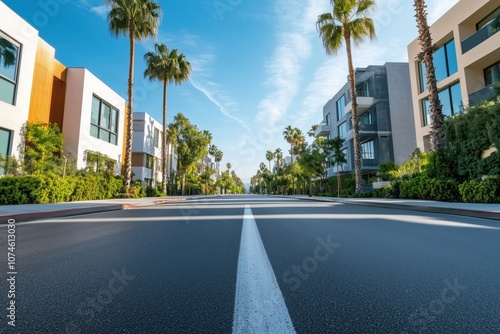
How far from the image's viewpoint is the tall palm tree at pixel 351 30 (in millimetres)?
22188

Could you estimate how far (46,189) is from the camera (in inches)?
497

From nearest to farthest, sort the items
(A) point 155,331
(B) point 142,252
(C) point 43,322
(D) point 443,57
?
(A) point 155,331 → (C) point 43,322 → (B) point 142,252 → (D) point 443,57

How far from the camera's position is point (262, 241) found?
4.43 meters

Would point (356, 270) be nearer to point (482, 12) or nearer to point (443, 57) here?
point (482, 12)

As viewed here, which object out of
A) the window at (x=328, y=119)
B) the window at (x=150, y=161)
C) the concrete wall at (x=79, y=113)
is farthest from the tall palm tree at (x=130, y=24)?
the window at (x=328, y=119)

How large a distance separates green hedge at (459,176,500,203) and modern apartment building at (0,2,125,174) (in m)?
21.8

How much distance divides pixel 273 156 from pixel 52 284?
98.4 meters

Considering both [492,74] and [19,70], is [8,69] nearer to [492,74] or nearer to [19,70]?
[19,70]

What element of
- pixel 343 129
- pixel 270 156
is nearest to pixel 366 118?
pixel 343 129

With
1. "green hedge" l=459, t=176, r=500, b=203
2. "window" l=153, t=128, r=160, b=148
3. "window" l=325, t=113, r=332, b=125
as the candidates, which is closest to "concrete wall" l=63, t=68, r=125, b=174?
"window" l=153, t=128, r=160, b=148

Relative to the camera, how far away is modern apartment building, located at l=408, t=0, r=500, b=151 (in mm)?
18281

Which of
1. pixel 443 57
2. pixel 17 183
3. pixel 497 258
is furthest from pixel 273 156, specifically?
pixel 497 258

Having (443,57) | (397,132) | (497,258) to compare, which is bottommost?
(497,258)

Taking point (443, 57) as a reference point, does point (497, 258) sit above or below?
below
